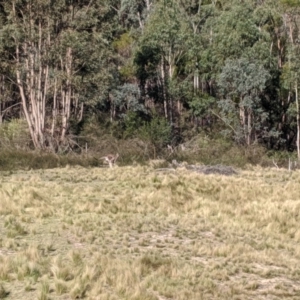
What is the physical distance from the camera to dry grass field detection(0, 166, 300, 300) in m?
8.21

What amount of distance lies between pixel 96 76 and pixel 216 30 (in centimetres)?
1192

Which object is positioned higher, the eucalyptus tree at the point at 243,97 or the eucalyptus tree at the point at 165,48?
the eucalyptus tree at the point at 165,48

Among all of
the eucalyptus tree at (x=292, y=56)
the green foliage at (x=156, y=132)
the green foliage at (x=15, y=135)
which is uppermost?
the eucalyptus tree at (x=292, y=56)

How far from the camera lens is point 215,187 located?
61.6ft

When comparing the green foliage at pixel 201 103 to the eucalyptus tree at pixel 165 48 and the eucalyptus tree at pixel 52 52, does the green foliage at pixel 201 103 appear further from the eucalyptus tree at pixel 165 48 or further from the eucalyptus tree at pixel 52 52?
the eucalyptus tree at pixel 52 52

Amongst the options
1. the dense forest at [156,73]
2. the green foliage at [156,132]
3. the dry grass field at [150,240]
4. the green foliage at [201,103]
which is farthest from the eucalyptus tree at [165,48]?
the dry grass field at [150,240]

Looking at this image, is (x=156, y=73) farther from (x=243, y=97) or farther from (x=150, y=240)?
(x=150, y=240)

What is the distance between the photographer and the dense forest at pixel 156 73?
3272cm

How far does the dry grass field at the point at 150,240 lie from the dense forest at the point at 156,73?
48.6ft

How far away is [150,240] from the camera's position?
11578 mm

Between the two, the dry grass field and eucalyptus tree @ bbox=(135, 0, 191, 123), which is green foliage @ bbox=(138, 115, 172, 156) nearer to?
eucalyptus tree @ bbox=(135, 0, 191, 123)

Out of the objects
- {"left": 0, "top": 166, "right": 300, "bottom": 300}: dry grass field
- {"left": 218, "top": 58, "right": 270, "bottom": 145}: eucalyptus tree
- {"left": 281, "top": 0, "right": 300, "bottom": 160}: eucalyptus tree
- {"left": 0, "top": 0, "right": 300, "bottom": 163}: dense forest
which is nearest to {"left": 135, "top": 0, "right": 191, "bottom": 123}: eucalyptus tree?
{"left": 0, "top": 0, "right": 300, "bottom": 163}: dense forest

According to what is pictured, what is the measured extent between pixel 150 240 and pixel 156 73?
35705mm

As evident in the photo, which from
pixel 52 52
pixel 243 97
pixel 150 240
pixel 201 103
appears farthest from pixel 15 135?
pixel 150 240
